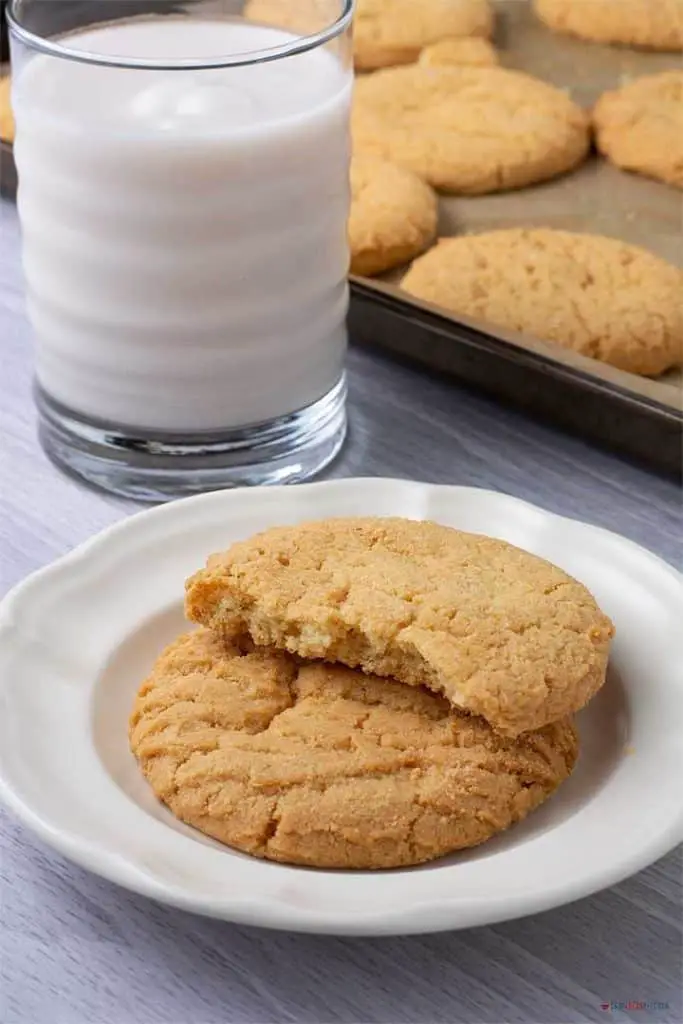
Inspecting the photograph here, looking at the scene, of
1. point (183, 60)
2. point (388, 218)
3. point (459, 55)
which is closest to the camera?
point (183, 60)

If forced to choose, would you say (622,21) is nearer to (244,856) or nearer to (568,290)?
(568,290)

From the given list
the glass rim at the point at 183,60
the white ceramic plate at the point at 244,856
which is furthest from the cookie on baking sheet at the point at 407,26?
the white ceramic plate at the point at 244,856

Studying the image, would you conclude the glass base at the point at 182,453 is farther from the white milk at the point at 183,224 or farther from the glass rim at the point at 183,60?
the glass rim at the point at 183,60

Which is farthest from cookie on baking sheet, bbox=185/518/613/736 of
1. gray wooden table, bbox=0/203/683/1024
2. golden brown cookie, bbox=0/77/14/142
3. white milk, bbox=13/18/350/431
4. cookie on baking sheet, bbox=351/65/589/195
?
golden brown cookie, bbox=0/77/14/142

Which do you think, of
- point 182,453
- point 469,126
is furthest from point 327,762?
point 469,126

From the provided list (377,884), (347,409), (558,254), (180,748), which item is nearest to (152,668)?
(180,748)

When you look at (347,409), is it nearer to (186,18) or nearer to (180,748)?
Result: (186,18)
